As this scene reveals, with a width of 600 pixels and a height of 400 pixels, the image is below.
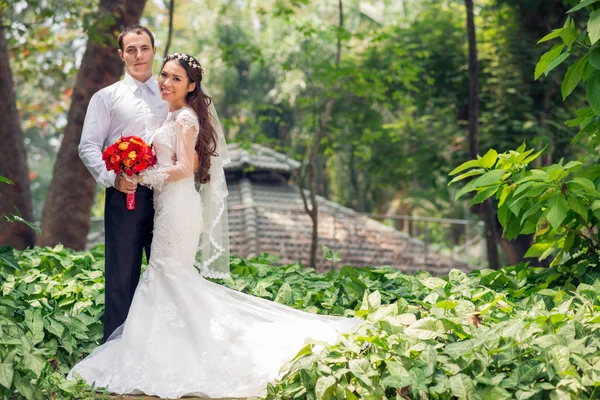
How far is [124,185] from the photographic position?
4820mm

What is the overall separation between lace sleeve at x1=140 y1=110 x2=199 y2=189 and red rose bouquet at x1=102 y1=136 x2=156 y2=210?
14 cm

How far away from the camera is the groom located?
16.2ft

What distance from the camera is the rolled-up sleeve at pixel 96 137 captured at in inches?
197

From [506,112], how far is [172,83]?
9.94 metres

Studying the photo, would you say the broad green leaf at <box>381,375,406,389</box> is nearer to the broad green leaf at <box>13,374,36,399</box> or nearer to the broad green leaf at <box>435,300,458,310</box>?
the broad green leaf at <box>435,300,458,310</box>

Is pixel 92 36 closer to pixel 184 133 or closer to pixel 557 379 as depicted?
pixel 184 133

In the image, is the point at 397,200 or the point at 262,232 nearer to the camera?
the point at 262,232

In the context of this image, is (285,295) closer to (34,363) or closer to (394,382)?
(394,382)

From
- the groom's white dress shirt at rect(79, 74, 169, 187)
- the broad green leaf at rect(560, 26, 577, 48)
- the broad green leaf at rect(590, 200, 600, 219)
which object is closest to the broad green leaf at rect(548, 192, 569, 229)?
the broad green leaf at rect(590, 200, 600, 219)

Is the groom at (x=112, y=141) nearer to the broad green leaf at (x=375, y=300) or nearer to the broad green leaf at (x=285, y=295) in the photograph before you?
the broad green leaf at (x=285, y=295)

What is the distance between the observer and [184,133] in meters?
4.86

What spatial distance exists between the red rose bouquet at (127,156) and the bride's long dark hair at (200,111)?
1.53 ft

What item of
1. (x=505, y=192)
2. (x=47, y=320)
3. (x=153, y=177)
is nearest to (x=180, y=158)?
(x=153, y=177)

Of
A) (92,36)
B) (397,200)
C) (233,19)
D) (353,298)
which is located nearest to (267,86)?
(233,19)
